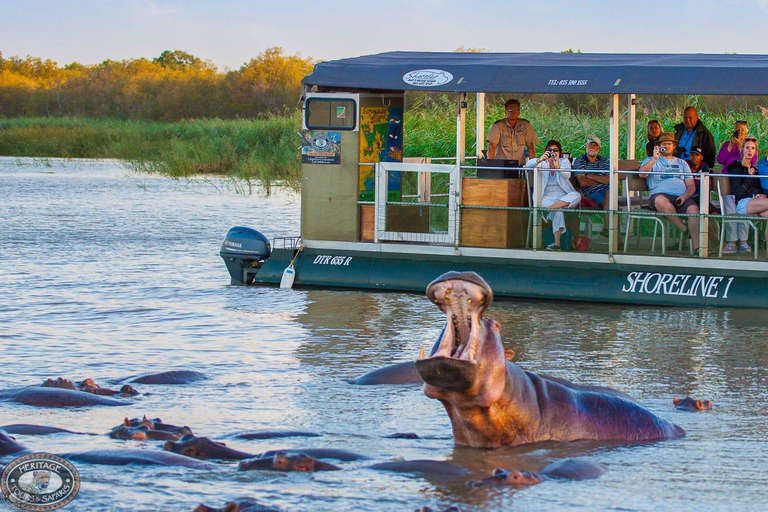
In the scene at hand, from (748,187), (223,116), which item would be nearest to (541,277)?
(748,187)

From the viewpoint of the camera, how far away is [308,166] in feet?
49.0

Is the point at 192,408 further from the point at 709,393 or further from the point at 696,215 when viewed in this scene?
the point at 696,215

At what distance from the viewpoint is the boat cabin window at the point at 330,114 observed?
1470 centimetres

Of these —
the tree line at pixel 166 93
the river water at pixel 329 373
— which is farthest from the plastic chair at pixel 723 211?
the tree line at pixel 166 93

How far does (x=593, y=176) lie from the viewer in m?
14.4

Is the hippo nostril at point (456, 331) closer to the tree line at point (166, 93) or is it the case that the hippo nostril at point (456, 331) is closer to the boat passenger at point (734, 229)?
the boat passenger at point (734, 229)

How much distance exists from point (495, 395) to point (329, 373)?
404 centimetres

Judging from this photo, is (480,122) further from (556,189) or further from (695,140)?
(695,140)

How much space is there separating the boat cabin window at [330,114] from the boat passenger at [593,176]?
8.86 ft

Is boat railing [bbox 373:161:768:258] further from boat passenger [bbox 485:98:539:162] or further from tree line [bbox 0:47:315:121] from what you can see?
tree line [bbox 0:47:315:121]

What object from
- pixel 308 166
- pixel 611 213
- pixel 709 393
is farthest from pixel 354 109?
pixel 709 393

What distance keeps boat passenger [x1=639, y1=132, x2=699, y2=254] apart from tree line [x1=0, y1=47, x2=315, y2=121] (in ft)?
146

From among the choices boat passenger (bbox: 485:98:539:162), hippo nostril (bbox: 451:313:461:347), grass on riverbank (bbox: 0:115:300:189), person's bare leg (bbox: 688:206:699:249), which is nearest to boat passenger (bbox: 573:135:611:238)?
boat passenger (bbox: 485:98:539:162)

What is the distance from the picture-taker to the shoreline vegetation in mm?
23359
